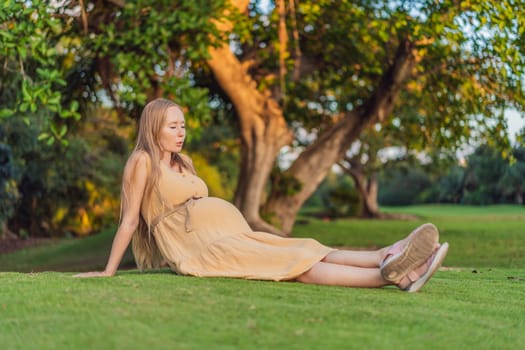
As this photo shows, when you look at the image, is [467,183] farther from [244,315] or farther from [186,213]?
[244,315]

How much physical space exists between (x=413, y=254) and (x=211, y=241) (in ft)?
5.31

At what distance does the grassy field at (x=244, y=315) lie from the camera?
365 centimetres

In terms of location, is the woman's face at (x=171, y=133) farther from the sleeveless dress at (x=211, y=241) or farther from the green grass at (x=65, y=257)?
the green grass at (x=65, y=257)

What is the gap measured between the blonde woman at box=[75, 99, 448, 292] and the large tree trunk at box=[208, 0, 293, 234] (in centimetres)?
862

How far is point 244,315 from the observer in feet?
13.5

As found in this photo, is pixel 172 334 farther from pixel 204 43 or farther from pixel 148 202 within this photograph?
pixel 204 43

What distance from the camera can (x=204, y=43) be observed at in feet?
40.2

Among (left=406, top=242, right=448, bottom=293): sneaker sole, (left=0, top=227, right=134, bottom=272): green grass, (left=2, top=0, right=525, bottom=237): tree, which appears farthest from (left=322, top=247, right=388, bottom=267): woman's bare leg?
(left=0, top=227, right=134, bottom=272): green grass

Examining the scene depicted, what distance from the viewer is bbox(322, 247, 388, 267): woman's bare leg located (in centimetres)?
522

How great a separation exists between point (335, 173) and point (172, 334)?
62464mm

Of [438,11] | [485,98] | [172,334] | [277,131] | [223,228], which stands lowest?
[172,334]

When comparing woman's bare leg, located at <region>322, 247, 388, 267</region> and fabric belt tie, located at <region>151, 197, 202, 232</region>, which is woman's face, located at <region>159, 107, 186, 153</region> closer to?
fabric belt tie, located at <region>151, 197, 202, 232</region>

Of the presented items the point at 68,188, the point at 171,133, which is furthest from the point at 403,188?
the point at 171,133

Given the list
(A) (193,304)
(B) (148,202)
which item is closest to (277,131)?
(B) (148,202)
